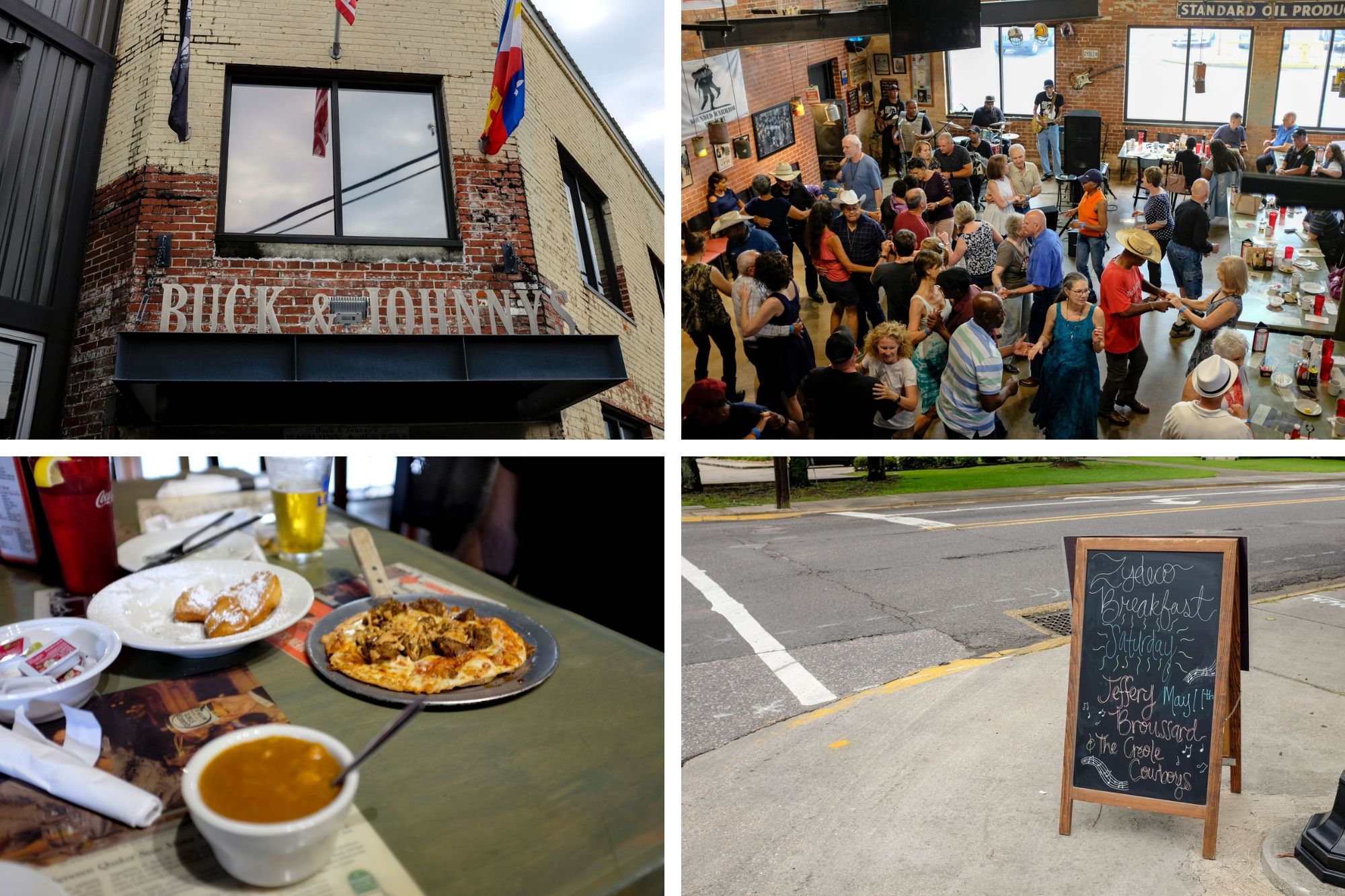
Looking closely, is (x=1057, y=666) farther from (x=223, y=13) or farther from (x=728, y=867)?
(x=223, y=13)

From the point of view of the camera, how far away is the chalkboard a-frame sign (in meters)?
2.51

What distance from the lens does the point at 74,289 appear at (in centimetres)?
422

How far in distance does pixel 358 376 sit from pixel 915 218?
2402mm

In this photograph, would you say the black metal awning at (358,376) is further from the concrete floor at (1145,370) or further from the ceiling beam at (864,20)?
the ceiling beam at (864,20)

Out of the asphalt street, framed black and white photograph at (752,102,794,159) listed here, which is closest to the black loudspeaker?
framed black and white photograph at (752,102,794,159)

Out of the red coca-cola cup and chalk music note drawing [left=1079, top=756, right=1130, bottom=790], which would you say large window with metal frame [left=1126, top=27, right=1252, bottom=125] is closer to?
chalk music note drawing [left=1079, top=756, right=1130, bottom=790]

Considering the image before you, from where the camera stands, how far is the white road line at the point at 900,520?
18.2 feet

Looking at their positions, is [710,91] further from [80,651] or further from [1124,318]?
[80,651]

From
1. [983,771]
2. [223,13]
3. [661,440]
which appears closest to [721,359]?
[661,440]

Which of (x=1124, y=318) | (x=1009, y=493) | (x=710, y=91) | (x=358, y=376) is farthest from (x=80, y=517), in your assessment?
(x=1009, y=493)

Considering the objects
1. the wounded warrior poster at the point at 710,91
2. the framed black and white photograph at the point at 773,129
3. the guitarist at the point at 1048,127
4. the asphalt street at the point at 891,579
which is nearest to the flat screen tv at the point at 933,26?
the guitarist at the point at 1048,127

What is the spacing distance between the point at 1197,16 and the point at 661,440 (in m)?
2.85

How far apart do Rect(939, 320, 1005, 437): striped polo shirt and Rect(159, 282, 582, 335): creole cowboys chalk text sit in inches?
62.4

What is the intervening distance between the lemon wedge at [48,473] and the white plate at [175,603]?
11.5 inches
